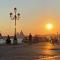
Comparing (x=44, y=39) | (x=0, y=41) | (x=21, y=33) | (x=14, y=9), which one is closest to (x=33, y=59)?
(x=14, y=9)

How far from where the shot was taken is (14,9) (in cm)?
5481

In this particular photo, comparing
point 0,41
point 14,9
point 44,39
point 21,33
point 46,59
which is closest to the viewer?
point 46,59

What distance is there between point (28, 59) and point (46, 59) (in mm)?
1223

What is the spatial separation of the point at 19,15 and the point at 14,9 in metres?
2.46

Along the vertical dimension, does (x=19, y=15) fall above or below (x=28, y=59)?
above

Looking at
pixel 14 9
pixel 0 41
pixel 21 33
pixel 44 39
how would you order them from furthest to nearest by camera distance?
pixel 44 39
pixel 21 33
pixel 0 41
pixel 14 9

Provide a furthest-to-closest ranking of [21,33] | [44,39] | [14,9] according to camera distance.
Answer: [44,39], [21,33], [14,9]

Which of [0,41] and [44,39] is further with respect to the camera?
[44,39]

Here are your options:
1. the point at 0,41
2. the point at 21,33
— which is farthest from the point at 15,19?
the point at 21,33

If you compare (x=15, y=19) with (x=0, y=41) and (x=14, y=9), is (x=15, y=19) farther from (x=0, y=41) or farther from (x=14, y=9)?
(x=0, y=41)

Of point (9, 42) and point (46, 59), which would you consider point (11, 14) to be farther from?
point (46, 59)

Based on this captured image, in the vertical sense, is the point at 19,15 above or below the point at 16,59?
above

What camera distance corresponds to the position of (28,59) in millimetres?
21875

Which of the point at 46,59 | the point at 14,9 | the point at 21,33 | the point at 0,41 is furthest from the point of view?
the point at 21,33
